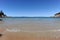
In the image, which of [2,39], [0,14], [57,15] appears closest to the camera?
[2,39]

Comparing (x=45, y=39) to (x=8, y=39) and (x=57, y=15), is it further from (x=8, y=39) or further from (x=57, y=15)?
(x=57, y=15)

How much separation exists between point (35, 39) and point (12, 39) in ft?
4.87

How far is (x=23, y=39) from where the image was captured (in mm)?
8797

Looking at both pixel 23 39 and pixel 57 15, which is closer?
pixel 23 39

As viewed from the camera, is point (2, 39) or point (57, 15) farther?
point (57, 15)

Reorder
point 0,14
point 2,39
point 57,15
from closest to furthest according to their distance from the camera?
point 2,39 < point 0,14 < point 57,15

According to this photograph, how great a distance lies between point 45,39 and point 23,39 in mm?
1426

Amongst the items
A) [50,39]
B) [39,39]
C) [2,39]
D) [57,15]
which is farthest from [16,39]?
[57,15]

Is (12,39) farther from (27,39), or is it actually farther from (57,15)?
(57,15)

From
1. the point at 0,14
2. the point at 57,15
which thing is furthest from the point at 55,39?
the point at 57,15

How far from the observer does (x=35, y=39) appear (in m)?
8.86

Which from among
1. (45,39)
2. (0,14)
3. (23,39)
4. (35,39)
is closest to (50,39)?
(45,39)

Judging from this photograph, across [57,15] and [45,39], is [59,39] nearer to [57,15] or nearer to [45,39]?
[45,39]

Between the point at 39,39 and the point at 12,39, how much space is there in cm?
174
